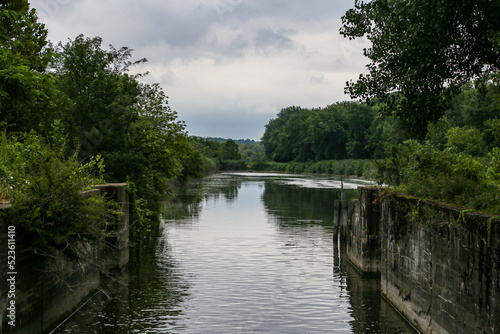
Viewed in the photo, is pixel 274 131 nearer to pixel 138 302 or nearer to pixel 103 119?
pixel 103 119

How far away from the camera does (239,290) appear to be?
44.6ft

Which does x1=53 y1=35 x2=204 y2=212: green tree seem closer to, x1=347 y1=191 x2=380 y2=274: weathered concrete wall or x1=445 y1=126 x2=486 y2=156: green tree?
x1=347 y1=191 x2=380 y2=274: weathered concrete wall

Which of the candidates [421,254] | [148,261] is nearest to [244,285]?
[148,261]

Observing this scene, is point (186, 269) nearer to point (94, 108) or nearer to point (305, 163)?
point (94, 108)

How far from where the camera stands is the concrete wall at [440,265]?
700 centimetres

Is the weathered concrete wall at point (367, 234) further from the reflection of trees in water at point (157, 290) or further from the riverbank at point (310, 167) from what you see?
the riverbank at point (310, 167)

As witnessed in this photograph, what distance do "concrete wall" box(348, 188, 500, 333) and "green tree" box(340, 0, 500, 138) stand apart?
2238 millimetres

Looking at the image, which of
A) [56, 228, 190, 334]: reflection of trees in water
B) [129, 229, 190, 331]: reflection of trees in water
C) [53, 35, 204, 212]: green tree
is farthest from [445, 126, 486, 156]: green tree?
[56, 228, 190, 334]: reflection of trees in water

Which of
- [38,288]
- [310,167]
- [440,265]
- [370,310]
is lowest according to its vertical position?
[370,310]

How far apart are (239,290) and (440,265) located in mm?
5989

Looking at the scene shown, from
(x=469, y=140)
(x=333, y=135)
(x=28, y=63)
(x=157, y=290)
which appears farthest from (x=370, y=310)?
(x=333, y=135)

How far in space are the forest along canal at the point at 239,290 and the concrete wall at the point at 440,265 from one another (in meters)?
0.92

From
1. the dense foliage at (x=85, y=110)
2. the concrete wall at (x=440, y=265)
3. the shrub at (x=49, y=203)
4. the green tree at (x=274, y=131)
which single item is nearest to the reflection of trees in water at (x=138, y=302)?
the shrub at (x=49, y=203)

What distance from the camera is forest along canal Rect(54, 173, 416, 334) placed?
10938 millimetres
